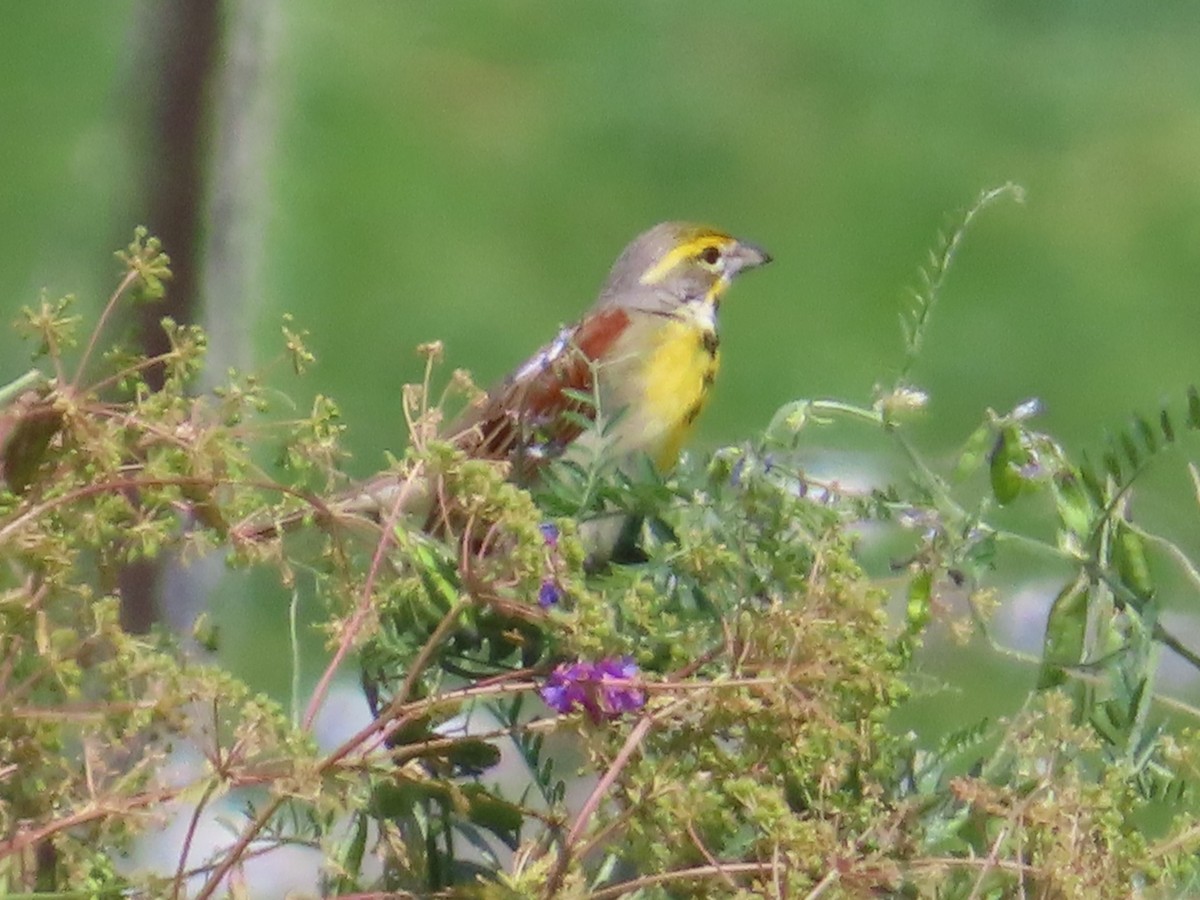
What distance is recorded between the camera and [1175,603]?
3898 mm

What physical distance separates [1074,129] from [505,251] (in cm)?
146

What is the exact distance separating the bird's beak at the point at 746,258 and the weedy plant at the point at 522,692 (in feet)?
Result: 5.45

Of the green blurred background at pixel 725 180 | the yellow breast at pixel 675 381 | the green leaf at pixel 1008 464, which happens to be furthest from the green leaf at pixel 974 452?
the green blurred background at pixel 725 180

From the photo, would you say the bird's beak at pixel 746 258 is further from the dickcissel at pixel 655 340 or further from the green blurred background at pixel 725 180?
the green blurred background at pixel 725 180

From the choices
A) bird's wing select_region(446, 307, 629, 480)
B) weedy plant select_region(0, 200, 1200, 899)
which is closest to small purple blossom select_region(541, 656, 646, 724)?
weedy plant select_region(0, 200, 1200, 899)

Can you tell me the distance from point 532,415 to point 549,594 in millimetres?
538

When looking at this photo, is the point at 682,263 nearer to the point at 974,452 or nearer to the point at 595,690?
the point at 974,452

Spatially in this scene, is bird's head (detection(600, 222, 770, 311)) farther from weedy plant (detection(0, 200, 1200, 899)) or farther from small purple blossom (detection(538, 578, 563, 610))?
small purple blossom (detection(538, 578, 563, 610))

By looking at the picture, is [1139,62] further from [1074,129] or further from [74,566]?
[74,566]

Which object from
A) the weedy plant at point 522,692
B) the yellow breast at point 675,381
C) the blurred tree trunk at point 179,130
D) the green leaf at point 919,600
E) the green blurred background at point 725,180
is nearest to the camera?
the weedy plant at point 522,692

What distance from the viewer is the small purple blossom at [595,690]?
1.00m

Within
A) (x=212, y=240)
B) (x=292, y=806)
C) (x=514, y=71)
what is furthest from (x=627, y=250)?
(x=514, y=71)

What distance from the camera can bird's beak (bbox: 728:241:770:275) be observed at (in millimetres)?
2828

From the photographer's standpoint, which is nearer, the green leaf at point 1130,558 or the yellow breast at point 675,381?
the green leaf at point 1130,558
